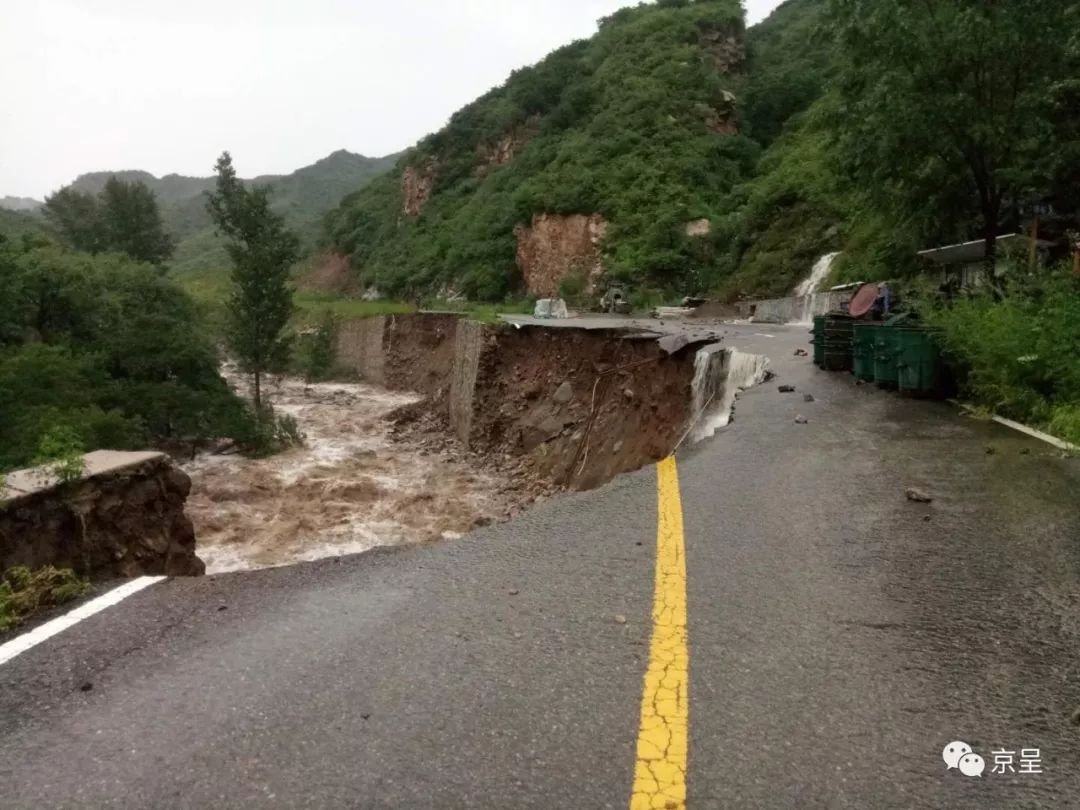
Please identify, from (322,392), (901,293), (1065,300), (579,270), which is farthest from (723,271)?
(1065,300)

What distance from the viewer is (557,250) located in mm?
52969

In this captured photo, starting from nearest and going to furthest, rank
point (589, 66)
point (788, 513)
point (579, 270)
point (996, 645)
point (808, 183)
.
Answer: point (996, 645)
point (788, 513)
point (808, 183)
point (579, 270)
point (589, 66)

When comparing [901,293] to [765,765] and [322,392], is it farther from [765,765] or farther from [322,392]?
[322,392]

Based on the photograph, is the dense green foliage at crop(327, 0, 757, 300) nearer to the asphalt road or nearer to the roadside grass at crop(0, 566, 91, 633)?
the asphalt road

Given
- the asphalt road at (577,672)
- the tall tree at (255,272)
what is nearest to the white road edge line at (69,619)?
the asphalt road at (577,672)

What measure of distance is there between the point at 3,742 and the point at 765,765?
279 cm

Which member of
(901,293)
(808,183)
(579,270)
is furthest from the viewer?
(579,270)

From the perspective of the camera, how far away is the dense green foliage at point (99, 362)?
67.3 ft

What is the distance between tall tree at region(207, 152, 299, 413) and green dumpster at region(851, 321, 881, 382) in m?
25.1

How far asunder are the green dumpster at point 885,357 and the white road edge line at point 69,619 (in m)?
9.57

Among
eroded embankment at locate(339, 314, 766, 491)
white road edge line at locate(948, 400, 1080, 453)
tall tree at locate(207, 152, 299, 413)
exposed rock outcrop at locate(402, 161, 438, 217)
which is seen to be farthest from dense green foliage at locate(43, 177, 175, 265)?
white road edge line at locate(948, 400, 1080, 453)

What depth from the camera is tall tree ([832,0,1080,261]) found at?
11.6 meters

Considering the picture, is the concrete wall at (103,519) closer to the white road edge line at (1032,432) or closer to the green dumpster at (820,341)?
the white road edge line at (1032,432)

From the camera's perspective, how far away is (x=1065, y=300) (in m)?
8.57
